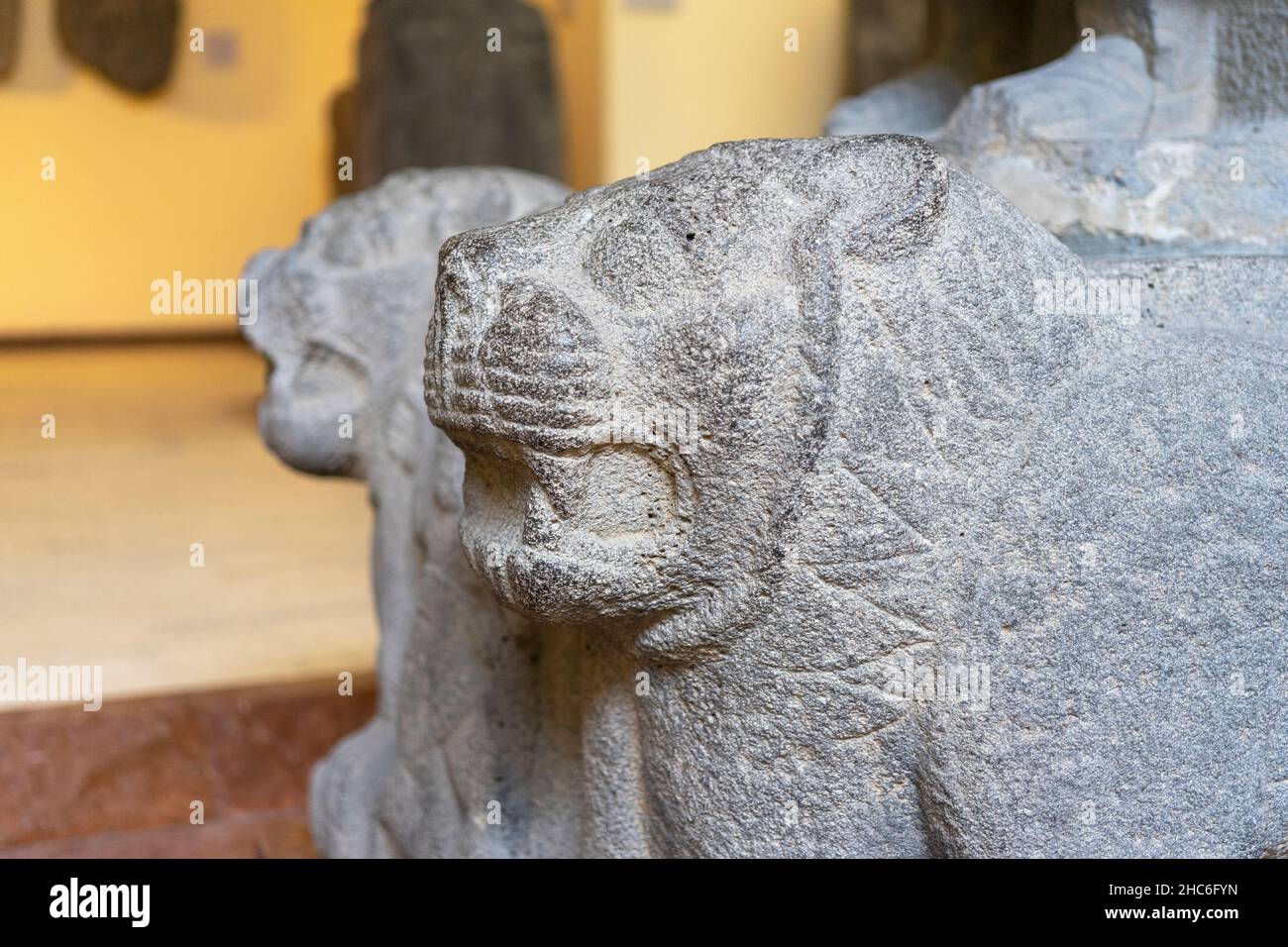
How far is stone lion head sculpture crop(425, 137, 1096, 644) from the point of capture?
0.89 meters

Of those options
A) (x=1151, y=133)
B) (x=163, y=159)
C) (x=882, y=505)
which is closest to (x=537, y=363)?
(x=882, y=505)

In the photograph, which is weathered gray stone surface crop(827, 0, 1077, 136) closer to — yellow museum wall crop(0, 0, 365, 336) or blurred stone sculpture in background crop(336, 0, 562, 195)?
blurred stone sculpture in background crop(336, 0, 562, 195)

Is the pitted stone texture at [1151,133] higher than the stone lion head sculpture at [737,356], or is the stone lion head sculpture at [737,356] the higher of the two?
the pitted stone texture at [1151,133]

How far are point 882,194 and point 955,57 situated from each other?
45.2 inches

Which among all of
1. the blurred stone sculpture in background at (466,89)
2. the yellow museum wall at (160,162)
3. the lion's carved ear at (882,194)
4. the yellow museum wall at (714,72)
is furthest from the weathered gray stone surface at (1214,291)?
the yellow museum wall at (160,162)

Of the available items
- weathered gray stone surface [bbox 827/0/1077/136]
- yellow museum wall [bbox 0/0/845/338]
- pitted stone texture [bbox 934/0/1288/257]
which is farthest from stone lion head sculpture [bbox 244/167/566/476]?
yellow museum wall [bbox 0/0/845/338]

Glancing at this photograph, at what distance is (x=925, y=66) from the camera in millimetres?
1987

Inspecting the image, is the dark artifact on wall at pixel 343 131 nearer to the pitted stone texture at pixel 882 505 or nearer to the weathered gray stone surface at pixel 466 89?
the weathered gray stone surface at pixel 466 89

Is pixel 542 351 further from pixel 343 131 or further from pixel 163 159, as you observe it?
pixel 163 159

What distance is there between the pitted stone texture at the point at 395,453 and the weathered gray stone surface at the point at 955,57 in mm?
575

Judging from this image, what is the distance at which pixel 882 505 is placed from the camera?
917 millimetres

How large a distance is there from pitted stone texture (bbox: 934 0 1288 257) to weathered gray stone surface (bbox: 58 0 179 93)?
18.2 ft

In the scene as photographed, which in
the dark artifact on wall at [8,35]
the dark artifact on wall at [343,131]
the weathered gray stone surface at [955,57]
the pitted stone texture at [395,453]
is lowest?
the pitted stone texture at [395,453]

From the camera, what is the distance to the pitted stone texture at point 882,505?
0.90 m
